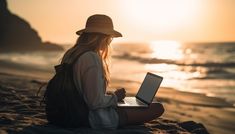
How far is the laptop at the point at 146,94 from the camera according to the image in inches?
253

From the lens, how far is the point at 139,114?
6.54m

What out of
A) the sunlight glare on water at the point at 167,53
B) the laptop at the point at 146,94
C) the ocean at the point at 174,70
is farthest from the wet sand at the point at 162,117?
the sunlight glare on water at the point at 167,53

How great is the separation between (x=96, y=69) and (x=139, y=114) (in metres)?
1.08

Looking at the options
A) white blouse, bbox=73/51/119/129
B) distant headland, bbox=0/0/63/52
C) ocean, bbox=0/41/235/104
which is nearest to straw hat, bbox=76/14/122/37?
white blouse, bbox=73/51/119/129

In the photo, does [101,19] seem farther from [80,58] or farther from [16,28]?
[16,28]

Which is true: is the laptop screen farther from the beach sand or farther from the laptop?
the beach sand

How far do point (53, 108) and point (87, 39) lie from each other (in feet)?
3.27

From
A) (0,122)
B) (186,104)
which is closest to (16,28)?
(186,104)

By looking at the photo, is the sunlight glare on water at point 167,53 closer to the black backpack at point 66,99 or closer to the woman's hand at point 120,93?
the woman's hand at point 120,93

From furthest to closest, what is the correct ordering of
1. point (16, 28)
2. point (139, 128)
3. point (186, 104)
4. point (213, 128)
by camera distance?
point (16, 28), point (186, 104), point (213, 128), point (139, 128)

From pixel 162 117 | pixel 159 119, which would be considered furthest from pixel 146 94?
pixel 162 117

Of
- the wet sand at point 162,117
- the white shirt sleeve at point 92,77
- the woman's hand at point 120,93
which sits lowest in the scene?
the wet sand at point 162,117

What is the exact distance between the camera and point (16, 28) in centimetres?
8875

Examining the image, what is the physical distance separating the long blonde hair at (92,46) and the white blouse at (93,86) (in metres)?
0.09
